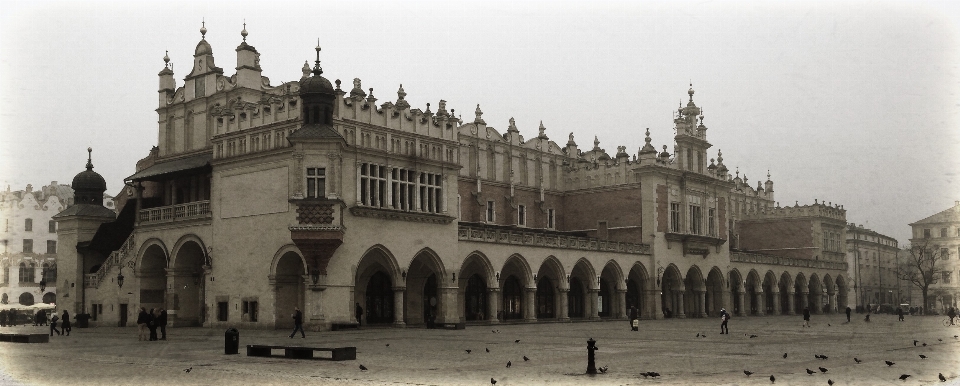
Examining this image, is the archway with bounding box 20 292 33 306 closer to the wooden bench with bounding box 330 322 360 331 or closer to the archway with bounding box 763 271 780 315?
the wooden bench with bounding box 330 322 360 331

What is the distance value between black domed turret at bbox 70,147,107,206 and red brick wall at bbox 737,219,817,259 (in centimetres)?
6434

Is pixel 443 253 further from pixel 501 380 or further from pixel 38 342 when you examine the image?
pixel 501 380

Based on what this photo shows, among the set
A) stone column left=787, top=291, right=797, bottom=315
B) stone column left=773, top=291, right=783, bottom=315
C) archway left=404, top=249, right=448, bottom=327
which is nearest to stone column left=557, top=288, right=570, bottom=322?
archway left=404, top=249, right=448, bottom=327

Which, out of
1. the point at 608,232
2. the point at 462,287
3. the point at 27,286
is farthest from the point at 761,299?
the point at 27,286

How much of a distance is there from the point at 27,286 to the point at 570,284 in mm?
57810

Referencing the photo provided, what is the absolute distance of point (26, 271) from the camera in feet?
304

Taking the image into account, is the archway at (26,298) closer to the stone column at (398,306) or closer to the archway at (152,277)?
the archway at (152,277)

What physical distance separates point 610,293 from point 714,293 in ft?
47.6

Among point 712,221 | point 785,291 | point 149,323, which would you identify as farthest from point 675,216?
point 149,323

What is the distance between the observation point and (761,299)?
3285 inches

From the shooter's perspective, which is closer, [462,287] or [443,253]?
[443,253]

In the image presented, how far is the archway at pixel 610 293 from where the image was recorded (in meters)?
65.4

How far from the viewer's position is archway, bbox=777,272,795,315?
289 feet

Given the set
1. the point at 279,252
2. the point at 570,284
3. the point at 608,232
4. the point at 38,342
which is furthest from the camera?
the point at 608,232
